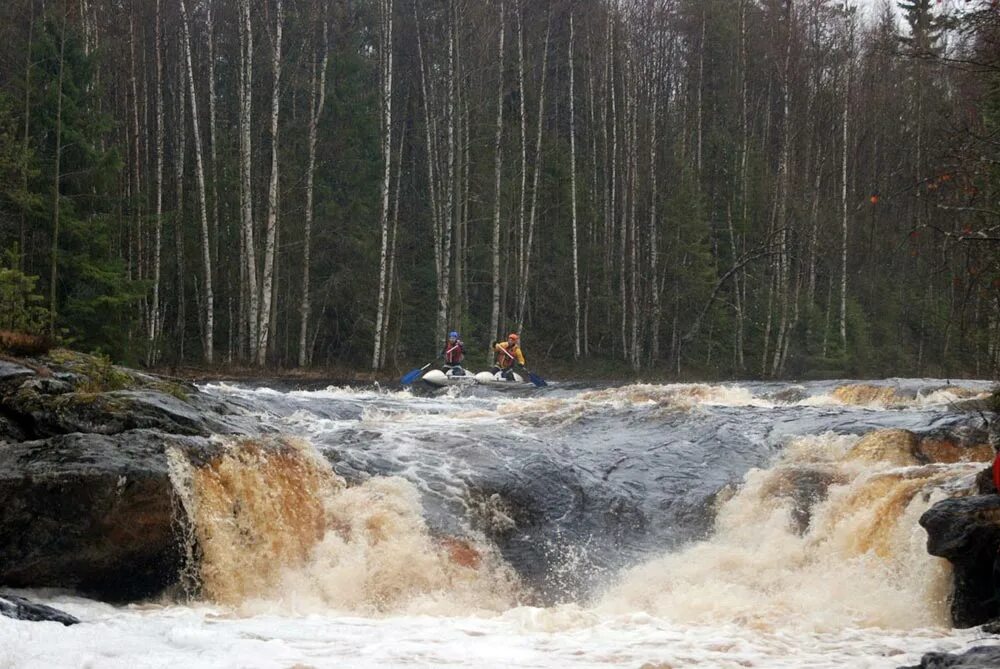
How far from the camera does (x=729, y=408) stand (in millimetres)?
15453

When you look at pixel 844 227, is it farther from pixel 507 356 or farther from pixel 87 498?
pixel 87 498

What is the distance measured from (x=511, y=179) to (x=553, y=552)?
20622 mm

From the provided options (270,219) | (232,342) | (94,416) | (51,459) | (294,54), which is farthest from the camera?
(294,54)

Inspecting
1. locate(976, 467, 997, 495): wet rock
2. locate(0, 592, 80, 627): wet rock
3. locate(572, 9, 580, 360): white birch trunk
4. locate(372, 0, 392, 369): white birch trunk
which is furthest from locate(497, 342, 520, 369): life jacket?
locate(0, 592, 80, 627): wet rock

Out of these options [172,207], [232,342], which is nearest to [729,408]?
[232,342]

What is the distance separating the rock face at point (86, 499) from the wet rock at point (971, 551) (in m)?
5.99

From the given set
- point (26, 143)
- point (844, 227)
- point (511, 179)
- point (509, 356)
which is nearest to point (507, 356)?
point (509, 356)

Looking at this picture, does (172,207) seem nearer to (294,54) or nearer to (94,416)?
(294,54)

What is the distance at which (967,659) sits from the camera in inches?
219

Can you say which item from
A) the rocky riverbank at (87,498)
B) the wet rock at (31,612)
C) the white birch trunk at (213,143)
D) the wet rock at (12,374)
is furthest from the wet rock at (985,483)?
the white birch trunk at (213,143)

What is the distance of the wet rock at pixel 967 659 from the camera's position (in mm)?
5449

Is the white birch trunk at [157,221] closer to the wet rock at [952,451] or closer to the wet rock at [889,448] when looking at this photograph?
the wet rock at [889,448]

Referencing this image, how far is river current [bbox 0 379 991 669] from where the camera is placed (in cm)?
702

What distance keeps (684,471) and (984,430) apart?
3224 millimetres
